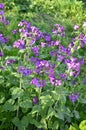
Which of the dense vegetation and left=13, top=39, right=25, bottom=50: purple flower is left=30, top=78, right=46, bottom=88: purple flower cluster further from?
left=13, top=39, right=25, bottom=50: purple flower

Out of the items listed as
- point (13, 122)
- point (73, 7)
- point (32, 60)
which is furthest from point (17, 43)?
point (73, 7)

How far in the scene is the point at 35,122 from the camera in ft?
10.9

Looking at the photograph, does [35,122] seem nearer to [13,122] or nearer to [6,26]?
[13,122]

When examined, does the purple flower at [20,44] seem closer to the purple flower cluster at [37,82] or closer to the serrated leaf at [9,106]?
the purple flower cluster at [37,82]

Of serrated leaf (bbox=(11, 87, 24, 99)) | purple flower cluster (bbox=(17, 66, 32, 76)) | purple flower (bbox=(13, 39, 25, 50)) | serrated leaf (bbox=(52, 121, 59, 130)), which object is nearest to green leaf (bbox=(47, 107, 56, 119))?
serrated leaf (bbox=(52, 121, 59, 130))

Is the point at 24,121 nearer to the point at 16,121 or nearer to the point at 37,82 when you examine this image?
the point at 16,121

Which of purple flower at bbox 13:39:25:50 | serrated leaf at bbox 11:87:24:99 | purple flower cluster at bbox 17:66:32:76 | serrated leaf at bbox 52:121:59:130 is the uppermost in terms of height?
purple flower at bbox 13:39:25:50

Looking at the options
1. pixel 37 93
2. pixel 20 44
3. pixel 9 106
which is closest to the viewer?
pixel 9 106

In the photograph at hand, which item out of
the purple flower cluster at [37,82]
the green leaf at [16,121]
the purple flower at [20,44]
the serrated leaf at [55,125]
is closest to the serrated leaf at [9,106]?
the green leaf at [16,121]

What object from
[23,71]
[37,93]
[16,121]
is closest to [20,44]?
[23,71]

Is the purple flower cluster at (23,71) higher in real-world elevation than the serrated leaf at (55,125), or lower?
higher

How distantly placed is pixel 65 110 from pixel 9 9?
146 inches

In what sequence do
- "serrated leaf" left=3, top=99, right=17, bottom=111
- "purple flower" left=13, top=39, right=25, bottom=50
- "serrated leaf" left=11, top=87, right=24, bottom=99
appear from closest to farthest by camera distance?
"serrated leaf" left=11, top=87, right=24, bottom=99, "serrated leaf" left=3, top=99, right=17, bottom=111, "purple flower" left=13, top=39, right=25, bottom=50

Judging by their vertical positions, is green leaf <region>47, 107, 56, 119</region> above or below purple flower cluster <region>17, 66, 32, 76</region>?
below
